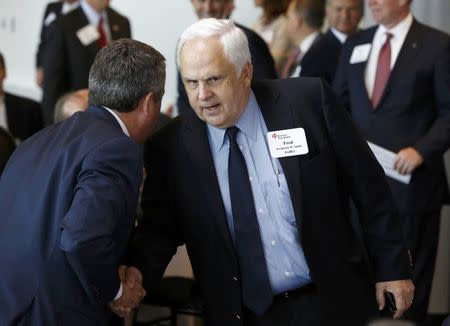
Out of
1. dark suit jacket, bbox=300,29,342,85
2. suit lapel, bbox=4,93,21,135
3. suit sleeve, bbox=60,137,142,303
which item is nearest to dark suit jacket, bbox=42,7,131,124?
suit lapel, bbox=4,93,21,135

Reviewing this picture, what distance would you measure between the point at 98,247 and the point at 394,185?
2548mm

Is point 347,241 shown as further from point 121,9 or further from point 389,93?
point 121,9

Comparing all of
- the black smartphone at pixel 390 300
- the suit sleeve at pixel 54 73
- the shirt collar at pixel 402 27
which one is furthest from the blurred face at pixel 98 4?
the black smartphone at pixel 390 300

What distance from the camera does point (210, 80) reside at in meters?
2.56

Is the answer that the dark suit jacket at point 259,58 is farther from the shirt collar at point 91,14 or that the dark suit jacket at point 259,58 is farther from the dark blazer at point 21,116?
the shirt collar at point 91,14

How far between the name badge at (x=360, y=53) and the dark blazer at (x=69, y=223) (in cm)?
→ 244

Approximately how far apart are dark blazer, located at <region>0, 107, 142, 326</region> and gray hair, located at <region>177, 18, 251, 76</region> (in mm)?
358

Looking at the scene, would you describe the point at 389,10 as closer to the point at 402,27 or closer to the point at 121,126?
the point at 402,27

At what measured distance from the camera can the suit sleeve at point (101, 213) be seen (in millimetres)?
2232

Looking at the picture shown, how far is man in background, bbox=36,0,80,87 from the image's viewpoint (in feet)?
22.2

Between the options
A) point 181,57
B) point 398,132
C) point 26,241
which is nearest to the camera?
point 26,241

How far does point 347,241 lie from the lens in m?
2.75

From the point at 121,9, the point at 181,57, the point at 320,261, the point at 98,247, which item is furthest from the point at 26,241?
the point at 121,9

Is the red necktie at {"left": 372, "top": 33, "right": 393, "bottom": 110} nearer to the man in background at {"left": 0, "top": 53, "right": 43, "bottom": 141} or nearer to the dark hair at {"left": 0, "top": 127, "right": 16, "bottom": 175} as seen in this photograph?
the dark hair at {"left": 0, "top": 127, "right": 16, "bottom": 175}
